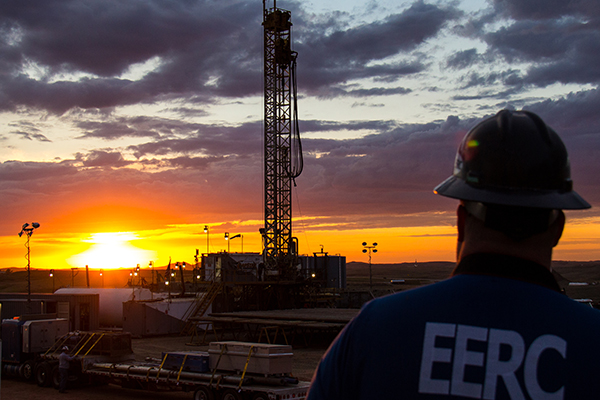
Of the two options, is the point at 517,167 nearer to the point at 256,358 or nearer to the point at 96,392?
the point at 256,358

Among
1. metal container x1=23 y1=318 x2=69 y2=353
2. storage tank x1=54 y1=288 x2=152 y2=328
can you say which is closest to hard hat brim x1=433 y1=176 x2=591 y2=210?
metal container x1=23 y1=318 x2=69 y2=353

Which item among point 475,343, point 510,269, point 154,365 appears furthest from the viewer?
point 154,365

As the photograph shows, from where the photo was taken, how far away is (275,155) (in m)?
51.2

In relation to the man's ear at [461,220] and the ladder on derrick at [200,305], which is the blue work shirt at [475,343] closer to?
the man's ear at [461,220]

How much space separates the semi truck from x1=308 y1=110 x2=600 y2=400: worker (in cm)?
1612

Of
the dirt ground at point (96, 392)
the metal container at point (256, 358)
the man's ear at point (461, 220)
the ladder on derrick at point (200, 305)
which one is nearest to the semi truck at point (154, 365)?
the metal container at point (256, 358)

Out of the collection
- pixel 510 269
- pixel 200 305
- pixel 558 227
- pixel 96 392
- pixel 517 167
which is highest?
pixel 517 167

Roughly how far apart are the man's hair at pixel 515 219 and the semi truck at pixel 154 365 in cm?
1619

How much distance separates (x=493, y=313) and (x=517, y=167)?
1.84 ft

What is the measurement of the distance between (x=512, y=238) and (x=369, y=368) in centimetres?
67

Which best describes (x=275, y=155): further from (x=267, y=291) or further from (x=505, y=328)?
(x=505, y=328)

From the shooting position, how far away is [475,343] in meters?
1.91

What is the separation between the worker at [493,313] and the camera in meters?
1.89

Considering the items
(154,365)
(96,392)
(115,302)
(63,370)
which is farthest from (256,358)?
(115,302)
